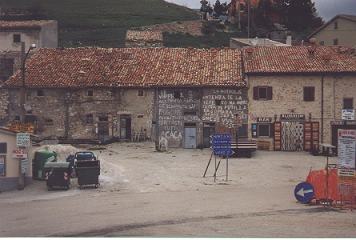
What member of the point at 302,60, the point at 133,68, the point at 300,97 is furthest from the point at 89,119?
→ the point at 302,60

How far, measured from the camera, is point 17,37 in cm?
2058

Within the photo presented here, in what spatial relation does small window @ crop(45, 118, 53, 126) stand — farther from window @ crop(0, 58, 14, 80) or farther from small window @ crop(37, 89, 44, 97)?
window @ crop(0, 58, 14, 80)

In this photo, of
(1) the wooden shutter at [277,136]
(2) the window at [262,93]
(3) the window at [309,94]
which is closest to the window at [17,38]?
(2) the window at [262,93]

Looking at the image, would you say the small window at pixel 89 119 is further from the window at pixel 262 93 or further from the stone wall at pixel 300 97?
the window at pixel 262 93

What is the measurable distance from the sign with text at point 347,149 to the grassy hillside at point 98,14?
206 inches

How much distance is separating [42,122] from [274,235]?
1973 cm

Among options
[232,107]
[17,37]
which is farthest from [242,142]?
[17,37]

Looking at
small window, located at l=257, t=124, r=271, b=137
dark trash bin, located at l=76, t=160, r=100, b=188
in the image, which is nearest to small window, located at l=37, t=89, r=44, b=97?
small window, located at l=257, t=124, r=271, b=137

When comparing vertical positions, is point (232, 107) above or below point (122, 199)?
above

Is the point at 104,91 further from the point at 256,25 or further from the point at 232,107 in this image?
the point at 256,25

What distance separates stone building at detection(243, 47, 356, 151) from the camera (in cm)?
2730

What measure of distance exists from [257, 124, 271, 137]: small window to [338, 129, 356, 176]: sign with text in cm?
1495

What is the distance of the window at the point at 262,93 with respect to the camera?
28484mm

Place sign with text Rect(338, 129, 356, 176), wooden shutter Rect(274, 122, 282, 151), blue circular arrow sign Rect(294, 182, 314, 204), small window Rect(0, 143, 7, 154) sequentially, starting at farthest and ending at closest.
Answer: wooden shutter Rect(274, 122, 282, 151) → small window Rect(0, 143, 7, 154) → blue circular arrow sign Rect(294, 182, 314, 204) → sign with text Rect(338, 129, 356, 176)
